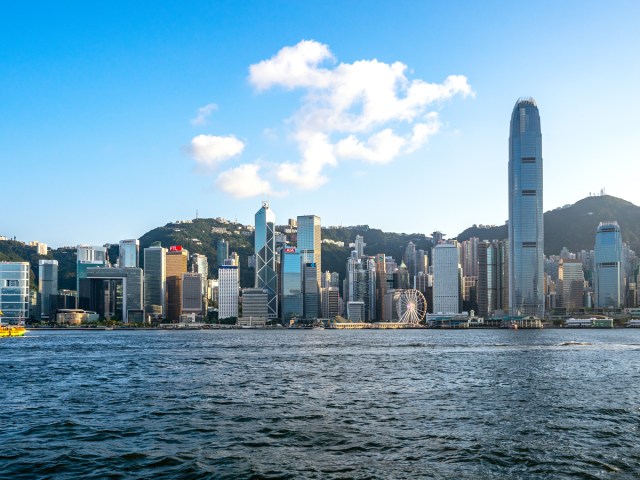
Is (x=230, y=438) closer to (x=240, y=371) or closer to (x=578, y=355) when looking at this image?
(x=240, y=371)

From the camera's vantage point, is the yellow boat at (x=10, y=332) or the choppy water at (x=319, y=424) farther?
the yellow boat at (x=10, y=332)

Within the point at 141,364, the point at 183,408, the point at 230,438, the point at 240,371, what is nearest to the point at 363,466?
the point at 230,438

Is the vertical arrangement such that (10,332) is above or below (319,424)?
below

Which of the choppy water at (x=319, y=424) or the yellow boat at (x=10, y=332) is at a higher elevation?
the choppy water at (x=319, y=424)

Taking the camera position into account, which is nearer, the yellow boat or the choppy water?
the choppy water

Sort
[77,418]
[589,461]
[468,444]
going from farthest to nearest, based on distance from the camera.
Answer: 1. [77,418]
2. [468,444]
3. [589,461]

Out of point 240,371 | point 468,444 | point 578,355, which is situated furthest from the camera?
point 578,355

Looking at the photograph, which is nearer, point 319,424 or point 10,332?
point 319,424

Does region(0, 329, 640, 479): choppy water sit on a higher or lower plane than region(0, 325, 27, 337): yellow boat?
higher
